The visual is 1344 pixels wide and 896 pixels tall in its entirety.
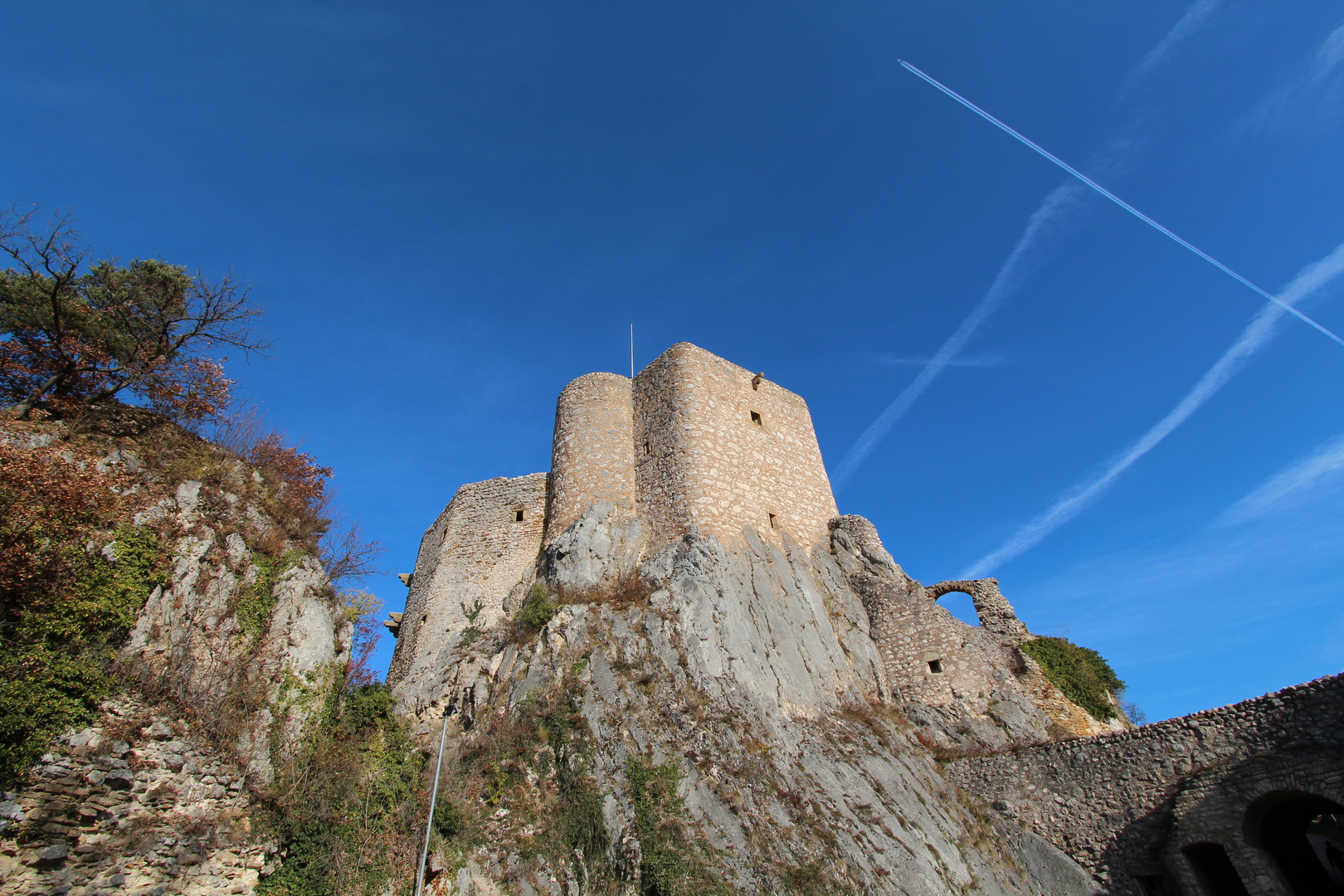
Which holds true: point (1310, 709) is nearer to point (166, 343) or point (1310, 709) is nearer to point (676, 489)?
point (676, 489)

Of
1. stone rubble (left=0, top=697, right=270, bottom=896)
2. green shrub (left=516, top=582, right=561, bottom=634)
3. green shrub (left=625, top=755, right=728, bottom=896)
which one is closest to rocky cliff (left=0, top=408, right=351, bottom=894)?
stone rubble (left=0, top=697, right=270, bottom=896)

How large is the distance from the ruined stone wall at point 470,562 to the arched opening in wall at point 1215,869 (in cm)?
1645

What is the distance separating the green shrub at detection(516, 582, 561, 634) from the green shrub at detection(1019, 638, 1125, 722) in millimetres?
12455

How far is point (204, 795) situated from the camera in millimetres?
8914

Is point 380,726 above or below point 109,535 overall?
below

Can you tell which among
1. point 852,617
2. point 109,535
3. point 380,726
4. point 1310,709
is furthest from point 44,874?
point 1310,709

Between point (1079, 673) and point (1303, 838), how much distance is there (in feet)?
16.5

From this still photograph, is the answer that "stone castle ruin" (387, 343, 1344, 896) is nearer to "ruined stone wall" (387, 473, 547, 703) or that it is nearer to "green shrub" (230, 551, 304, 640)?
"ruined stone wall" (387, 473, 547, 703)

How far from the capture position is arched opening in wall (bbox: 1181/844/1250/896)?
11766 millimetres

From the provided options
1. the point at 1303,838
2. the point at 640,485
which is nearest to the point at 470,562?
the point at 640,485

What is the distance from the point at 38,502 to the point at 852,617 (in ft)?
55.8

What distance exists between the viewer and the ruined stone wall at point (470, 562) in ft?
60.6

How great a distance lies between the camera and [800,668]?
15.0m

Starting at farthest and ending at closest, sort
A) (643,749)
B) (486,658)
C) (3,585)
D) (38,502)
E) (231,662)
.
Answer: (486,658), (643,749), (231,662), (38,502), (3,585)
